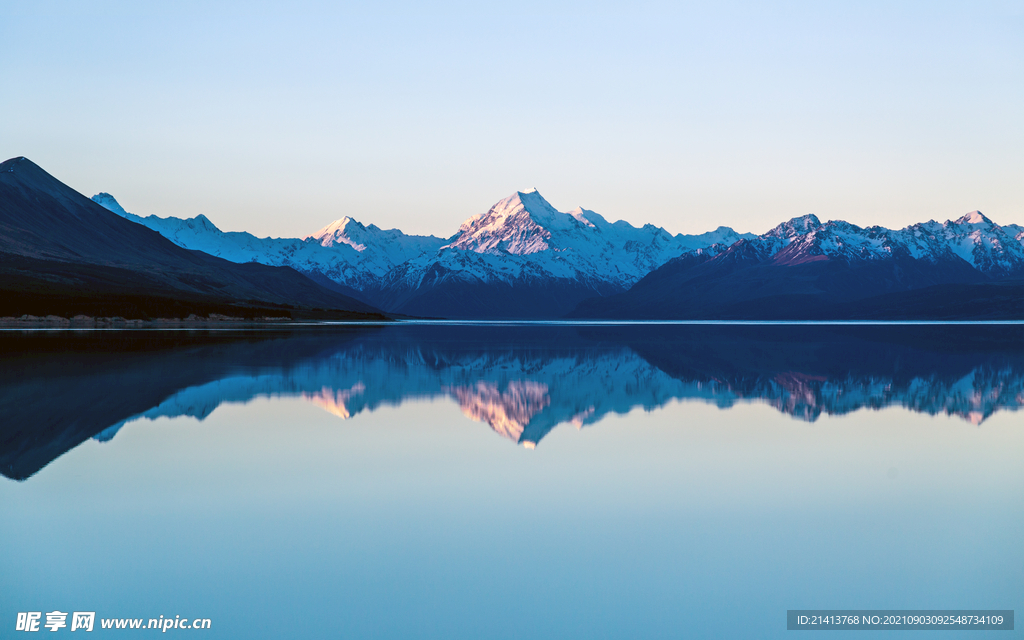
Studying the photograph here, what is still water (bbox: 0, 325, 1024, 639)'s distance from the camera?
12680mm

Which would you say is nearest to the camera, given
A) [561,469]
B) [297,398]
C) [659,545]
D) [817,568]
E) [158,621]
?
[158,621]

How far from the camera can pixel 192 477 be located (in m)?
20.6

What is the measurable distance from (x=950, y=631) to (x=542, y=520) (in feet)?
24.4

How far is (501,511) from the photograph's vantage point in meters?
17.6

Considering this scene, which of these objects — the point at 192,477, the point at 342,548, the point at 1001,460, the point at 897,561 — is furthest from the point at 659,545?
the point at 1001,460

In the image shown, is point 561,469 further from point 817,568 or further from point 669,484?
point 817,568

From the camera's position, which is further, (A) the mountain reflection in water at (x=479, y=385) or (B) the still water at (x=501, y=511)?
(A) the mountain reflection in water at (x=479, y=385)

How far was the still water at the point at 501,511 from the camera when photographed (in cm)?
1268

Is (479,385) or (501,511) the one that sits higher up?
(479,385)

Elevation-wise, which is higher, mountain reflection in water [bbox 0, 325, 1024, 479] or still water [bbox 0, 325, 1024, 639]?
mountain reflection in water [bbox 0, 325, 1024, 479]

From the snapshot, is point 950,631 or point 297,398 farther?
point 297,398

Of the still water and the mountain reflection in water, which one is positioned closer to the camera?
the still water

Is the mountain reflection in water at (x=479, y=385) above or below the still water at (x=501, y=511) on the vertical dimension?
above

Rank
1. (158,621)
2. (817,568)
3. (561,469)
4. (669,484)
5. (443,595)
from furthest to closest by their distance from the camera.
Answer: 1. (561,469)
2. (669,484)
3. (817,568)
4. (443,595)
5. (158,621)
